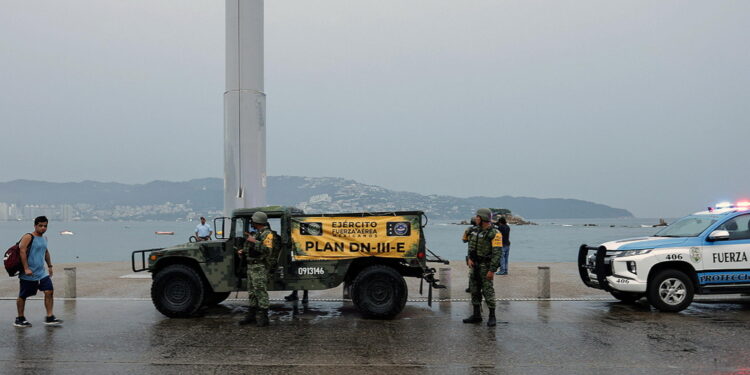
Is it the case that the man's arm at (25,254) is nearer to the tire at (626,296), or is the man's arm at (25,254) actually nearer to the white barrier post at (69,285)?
the white barrier post at (69,285)

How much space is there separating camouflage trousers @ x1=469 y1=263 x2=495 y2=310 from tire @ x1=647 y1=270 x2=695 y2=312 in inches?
124

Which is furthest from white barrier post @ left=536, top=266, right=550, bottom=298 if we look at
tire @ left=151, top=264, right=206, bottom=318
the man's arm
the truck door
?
the man's arm

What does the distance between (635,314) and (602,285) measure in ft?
2.50

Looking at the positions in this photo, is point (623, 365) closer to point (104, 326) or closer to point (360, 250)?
point (360, 250)

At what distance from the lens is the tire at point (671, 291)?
9.41 meters

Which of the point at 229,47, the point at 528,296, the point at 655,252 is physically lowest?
the point at 528,296

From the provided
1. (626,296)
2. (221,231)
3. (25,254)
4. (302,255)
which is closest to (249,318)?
(302,255)

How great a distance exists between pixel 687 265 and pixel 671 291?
0.56m

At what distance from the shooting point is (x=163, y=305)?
9.09 m

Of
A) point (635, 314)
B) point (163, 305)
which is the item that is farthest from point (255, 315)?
point (635, 314)

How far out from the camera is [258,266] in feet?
28.1

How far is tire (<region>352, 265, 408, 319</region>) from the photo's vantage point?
29.2ft

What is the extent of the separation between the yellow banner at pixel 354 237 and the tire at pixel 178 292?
1759 millimetres

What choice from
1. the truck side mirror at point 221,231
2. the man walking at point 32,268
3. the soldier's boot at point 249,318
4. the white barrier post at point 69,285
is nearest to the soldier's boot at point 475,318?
the soldier's boot at point 249,318
